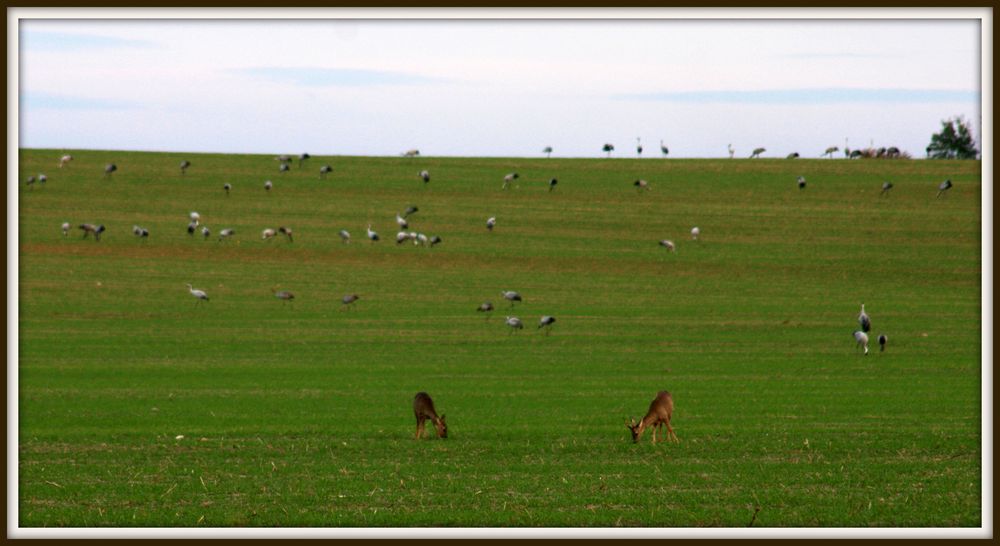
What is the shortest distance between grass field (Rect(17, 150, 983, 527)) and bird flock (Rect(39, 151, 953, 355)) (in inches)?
23.5

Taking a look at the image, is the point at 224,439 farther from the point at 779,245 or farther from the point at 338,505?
the point at 779,245

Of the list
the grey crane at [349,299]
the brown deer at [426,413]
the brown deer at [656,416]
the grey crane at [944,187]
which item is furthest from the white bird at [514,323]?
the grey crane at [944,187]

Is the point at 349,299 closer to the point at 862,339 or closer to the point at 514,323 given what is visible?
the point at 514,323

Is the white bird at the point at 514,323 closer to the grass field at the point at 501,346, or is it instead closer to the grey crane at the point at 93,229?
the grass field at the point at 501,346

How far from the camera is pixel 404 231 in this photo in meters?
71.9

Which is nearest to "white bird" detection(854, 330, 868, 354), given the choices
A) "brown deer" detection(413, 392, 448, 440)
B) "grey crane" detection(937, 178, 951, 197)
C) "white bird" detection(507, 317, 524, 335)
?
"white bird" detection(507, 317, 524, 335)

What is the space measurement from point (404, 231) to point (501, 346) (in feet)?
104

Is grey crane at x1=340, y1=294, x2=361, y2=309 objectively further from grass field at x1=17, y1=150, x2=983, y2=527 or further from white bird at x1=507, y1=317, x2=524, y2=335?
white bird at x1=507, y1=317, x2=524, y2=335

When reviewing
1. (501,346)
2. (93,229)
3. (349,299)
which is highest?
(93,229)

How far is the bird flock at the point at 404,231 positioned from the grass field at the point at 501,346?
1.96 feet

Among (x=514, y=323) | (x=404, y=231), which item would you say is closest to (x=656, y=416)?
(x=514, y=323)

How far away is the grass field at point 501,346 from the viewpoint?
639 inches

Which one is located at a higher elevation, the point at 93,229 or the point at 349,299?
the point at 93,229

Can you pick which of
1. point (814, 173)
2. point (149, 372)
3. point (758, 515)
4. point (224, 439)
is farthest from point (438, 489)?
point (814, 173)
